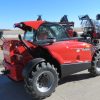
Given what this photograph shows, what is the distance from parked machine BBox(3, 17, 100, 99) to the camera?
6777 millimetres

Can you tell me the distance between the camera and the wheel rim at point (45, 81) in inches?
270

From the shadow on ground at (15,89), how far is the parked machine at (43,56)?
453 millimetres

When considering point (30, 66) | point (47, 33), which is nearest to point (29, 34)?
point (47, 33)

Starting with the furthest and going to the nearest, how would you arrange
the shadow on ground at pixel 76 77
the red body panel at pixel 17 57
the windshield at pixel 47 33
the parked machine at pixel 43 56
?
the shadow on ground at pixel 76 77, the windshield at pixel 47 33, the red body panel at pixel 17 57, the parked machine at pixel 43 56

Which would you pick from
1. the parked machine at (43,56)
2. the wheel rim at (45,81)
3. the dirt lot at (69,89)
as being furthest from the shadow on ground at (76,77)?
the wheel rim at (45,81)

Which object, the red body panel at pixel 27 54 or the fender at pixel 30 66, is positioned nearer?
the fender at pixel 30 66

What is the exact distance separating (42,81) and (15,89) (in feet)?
4.26

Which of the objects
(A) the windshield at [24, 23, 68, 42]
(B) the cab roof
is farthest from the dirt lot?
(B) the cab roof

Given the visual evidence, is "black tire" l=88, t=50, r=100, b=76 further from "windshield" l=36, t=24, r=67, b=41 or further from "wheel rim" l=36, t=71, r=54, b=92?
"wheel rim" l=36, t=71, r=54, b=92

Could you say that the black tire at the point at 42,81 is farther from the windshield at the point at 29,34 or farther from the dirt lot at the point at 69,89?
the windshield at the point at 29,34

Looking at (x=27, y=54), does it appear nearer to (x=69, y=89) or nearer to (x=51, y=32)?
(x=51, y=32)

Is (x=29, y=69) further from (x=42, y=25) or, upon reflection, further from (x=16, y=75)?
(x=42, y=25)

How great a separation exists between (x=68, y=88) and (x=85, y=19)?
13698mm

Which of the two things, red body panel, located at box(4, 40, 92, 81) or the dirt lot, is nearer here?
the dirt lot
